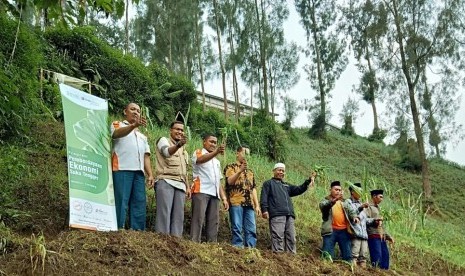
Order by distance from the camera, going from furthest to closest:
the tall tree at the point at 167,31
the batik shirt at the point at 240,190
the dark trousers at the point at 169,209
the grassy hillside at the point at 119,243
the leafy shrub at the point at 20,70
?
the tall tree at the point at 167,31 < the leafy shrub at the point at 20,70 < the batik shirt at the point at 240,190 < the dark trousers at the point at 169,209 < the grassy hillside at the point at 119,243

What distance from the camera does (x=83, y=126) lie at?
19.5ft

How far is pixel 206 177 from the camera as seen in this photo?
6746 millimetres

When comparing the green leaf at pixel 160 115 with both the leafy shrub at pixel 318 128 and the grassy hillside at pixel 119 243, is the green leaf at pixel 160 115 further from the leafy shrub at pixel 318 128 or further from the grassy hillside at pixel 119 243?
the leafy shrub at pixel 318 128

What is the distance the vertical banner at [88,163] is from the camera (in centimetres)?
552

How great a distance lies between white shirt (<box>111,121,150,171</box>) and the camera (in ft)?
20.0

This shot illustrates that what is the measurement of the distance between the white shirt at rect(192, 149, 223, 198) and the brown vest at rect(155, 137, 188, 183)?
263 mm

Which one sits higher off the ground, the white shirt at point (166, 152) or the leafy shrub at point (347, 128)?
the leafy shrub at point (347, 128)

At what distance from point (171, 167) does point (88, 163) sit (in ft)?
3.08

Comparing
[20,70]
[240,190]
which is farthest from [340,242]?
[20,70]

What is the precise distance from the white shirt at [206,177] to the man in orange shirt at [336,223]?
63.8 inches

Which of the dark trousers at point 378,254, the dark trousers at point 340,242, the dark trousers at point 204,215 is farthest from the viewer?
the dark trousers at point 378,254

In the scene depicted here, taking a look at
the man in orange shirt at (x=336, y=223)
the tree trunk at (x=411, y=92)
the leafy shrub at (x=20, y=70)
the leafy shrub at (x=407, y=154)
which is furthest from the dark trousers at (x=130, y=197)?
the leafy shrub at (x=407, y=154)

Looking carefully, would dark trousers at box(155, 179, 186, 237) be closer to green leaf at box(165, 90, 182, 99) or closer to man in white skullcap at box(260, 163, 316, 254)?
man in white skullcap at box(260, 163, 316, 254)

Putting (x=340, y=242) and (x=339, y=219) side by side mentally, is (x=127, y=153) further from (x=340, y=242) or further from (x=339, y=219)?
(x=340, y=242)
